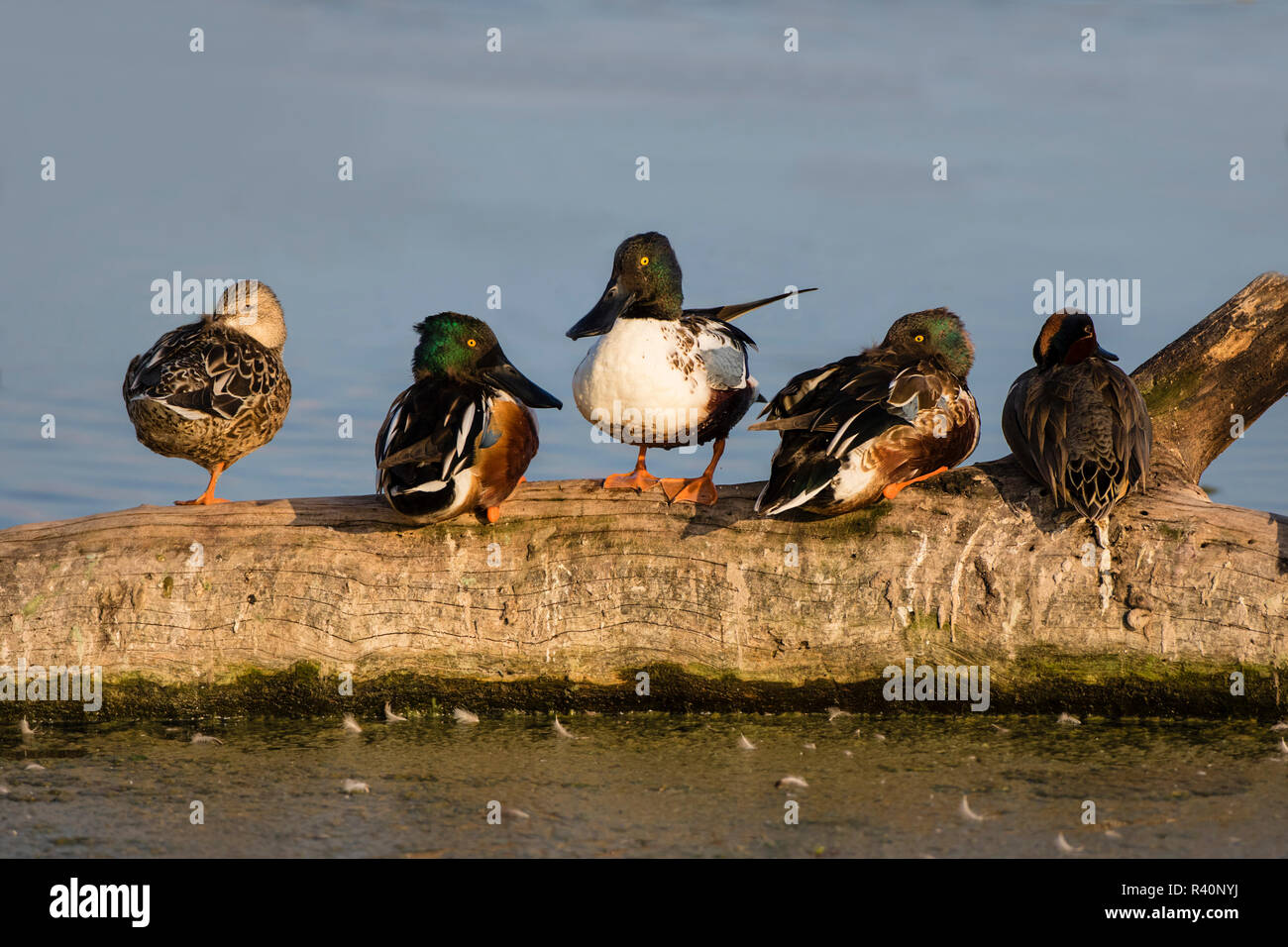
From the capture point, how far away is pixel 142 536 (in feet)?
22.3

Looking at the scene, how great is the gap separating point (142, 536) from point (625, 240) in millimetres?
3236

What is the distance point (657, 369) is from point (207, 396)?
277cm

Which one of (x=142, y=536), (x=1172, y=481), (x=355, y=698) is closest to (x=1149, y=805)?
(x=1172, y=481)

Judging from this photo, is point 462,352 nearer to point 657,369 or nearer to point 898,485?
point 657,369

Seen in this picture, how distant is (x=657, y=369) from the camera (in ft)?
22.7

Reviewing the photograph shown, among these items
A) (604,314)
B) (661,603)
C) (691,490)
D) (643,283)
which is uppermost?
(643,283)

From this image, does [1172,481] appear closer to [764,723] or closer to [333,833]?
[764,723]

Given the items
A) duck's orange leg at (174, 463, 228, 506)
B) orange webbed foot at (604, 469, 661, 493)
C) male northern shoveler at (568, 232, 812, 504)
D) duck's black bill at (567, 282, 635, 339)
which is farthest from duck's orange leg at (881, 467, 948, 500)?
duck's orange leg at (174, 463, 228, 506)

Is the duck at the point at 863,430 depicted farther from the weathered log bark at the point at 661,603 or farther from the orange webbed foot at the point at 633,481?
the orange webbed foot at the point at 633,481

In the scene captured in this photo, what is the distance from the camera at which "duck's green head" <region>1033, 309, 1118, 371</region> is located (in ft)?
23.8

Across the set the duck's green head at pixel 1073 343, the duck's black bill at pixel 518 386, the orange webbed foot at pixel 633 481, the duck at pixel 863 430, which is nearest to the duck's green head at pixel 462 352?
the duck's black bill at pixel 518 386

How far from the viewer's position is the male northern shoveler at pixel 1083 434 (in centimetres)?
622

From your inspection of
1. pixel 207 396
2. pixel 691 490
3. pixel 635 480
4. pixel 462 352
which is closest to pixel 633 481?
pixel 635 480

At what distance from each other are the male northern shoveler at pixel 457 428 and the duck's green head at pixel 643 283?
0.74 m
